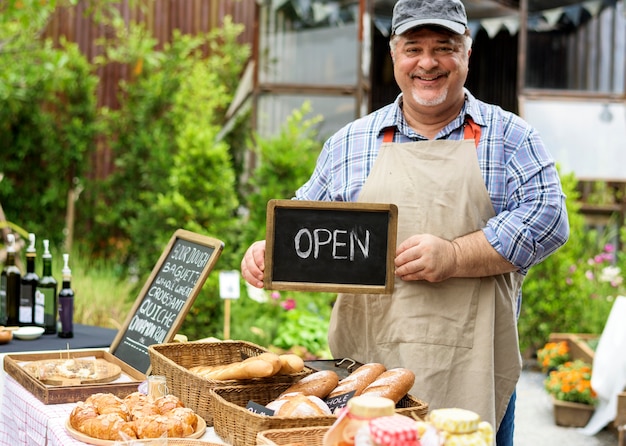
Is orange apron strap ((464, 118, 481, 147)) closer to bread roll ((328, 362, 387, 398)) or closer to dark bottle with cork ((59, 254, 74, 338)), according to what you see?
bread roll ((328, 362, 387, 398))

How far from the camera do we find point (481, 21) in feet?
32.7

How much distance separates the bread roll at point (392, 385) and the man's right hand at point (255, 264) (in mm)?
624

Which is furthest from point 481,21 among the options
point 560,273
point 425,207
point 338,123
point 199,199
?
point 425,207

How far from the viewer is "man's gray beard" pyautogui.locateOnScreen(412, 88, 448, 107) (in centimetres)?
270

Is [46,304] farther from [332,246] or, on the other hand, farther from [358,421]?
[358,421]

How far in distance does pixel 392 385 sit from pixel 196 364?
734mm

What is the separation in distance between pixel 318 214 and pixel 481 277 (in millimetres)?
595

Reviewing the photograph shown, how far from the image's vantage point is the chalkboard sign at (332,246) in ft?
8.05

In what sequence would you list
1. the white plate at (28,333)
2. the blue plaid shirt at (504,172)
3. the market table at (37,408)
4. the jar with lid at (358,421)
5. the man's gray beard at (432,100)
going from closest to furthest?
the jar with lid at (358,421)
the market table at (37,408)
the blue plaid shirt at (504,172)
the man's gray beard at (432,100)
the white plate at (28,333)

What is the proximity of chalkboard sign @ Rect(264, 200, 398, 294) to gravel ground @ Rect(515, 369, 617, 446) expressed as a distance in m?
3.65

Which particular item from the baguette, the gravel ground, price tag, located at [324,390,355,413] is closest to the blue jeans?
price tag, located at [324,390,355,413]

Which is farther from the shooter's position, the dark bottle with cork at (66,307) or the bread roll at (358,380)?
the dark bottle with cork at (66,307)

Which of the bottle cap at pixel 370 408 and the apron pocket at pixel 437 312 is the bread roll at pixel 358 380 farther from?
the bottle cap at pixel 370 408

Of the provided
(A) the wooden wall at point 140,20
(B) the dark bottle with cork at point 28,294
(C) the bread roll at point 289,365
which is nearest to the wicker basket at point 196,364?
(C) the bread roll at point 289,365
